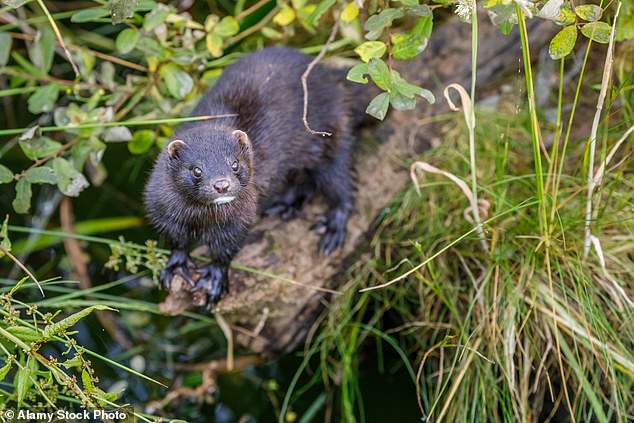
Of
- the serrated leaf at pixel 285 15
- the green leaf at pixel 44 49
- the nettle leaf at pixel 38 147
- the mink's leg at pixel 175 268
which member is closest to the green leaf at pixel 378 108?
the mink's leg at pixel 175 268

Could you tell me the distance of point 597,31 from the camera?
3045 mm

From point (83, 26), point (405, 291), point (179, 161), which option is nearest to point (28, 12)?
point (83, 26)

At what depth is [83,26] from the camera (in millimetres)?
6105

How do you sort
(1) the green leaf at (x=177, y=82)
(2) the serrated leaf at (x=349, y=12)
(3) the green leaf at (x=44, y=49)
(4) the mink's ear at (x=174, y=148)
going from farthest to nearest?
(3) the green leaf at (x=44, y=49)
(1) the green leaf at (x=177, y=82)
(2) the serrated leaf at (x=349, y=12)
(4) the mink's ear at (x=174, y=148)

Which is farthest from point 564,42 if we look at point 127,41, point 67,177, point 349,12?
point 67,177

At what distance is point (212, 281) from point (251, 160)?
659 mm

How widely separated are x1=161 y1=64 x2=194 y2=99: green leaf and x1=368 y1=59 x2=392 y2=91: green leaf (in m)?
1.35

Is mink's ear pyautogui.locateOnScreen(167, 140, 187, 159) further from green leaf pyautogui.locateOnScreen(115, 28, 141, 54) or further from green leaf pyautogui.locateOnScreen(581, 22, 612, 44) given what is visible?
green leaf pyautogui.locateOnScreen(581, 22, 612, 44)

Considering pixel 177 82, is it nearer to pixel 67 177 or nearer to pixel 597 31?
pixel 67 177

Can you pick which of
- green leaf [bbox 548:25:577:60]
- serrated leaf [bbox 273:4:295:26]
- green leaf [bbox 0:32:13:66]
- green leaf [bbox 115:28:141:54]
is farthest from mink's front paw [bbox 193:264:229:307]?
green leaf [bbox 548:25:577:60]

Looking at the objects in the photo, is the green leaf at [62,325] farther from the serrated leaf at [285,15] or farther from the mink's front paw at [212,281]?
the serrated leaf at [285,15]

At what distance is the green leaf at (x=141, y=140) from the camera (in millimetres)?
4395

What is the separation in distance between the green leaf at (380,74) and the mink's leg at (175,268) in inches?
54.5

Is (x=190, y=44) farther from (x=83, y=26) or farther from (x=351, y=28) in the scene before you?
(x=83, y=26)
